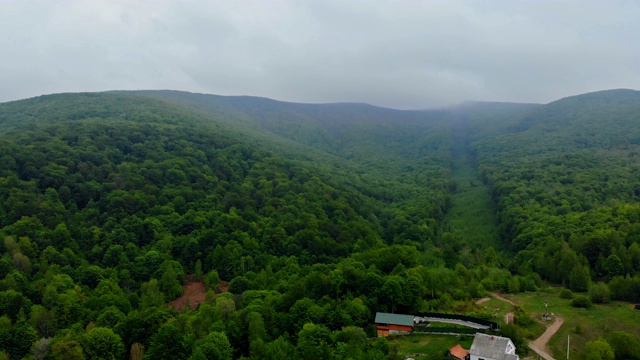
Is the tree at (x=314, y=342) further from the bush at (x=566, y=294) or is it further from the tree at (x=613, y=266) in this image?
the tree at (x=613, y=266)

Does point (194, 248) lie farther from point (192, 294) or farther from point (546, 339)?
point (546, 339)

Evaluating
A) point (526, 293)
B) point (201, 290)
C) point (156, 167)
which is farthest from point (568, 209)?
point (156, 167)

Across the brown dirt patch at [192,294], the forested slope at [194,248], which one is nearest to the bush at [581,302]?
the forested slope at [194,248]

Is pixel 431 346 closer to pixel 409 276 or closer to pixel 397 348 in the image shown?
pixel 397 348

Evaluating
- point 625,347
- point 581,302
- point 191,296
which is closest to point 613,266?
point 581,302

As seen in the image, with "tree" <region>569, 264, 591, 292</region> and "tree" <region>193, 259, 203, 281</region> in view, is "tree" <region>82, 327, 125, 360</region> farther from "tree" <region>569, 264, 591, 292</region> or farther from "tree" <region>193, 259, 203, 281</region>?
"tree" <region>569, 264, 591, 292</region>

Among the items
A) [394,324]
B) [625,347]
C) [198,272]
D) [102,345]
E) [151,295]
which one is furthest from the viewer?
[198,272]

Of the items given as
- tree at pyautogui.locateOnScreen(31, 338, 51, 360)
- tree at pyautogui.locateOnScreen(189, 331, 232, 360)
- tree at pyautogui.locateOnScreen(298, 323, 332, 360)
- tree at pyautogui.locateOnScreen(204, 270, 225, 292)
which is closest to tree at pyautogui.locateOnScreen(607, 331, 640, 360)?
tree at pyautogui.locateOnScreen(298, 323, 332, 360)
